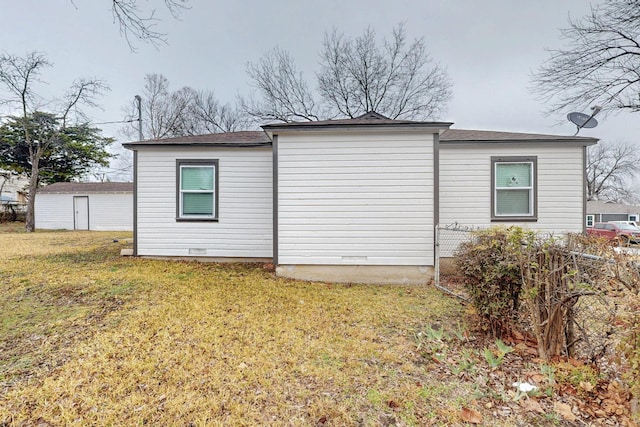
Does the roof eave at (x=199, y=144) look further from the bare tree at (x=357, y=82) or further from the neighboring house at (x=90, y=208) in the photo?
the neighboring house at (x=90, y=208)

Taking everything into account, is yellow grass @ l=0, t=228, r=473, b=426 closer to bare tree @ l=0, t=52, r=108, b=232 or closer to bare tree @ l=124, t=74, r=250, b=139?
bare tree @ l=0, t=52, r=108, b=232

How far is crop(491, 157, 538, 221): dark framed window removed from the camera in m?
6.83

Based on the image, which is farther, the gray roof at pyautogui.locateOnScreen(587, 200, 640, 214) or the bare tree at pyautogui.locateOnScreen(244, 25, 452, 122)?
the gray roof at pyautogui.locateOnScreen(587, 200, 640, 214)

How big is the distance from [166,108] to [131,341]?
23460 mm

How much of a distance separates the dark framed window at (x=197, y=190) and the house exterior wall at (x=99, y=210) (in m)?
13.5

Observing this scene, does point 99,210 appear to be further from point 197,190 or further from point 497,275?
point 497,275

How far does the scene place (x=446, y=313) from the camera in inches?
165

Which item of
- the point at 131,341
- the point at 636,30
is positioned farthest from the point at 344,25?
the point at 131,341

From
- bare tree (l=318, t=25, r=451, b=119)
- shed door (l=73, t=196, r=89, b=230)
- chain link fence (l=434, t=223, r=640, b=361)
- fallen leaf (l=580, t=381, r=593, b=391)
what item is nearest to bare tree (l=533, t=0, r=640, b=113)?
chain link fence (l=434, t=223, r=640, b=361)

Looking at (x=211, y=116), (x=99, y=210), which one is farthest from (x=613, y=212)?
(x=99, y=210)

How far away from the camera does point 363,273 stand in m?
5.92

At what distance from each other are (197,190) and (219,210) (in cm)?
76

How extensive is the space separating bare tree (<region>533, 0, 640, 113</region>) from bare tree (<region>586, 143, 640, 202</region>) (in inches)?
1334

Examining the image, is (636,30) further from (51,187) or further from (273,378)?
(51,187)
